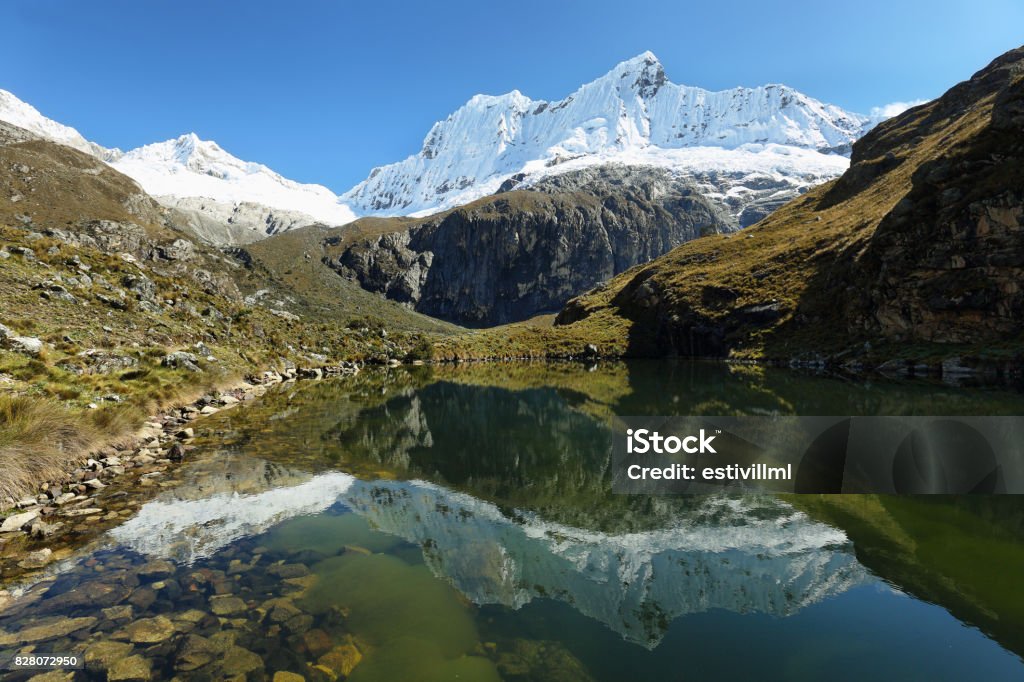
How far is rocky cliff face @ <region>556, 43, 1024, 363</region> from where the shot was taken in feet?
176

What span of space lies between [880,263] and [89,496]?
83643mm

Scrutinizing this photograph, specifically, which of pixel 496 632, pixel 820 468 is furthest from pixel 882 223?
pixel 496 632

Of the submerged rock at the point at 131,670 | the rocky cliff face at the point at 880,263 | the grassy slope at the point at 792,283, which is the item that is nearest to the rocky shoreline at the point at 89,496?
the submerged rock at the point at 131,670

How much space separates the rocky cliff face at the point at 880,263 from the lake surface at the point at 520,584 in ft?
183

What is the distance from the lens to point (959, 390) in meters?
37.1

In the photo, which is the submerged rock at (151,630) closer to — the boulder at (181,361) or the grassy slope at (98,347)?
the grassy slope at (98,347)

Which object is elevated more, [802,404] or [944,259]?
[944,259]

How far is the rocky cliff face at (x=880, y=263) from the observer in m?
53.6

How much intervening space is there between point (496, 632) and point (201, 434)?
20.9m

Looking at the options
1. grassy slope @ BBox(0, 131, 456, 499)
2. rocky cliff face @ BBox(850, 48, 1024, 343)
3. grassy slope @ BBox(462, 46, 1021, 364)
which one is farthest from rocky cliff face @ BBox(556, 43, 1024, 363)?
grassy slope @ BBox(0, 131, 456, 499)

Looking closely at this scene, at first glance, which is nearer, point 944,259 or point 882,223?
point 944,259

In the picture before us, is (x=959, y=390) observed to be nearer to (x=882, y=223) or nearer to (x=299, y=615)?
(x=882, y=223)

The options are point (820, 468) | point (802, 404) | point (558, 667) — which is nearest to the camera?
point (558, 667)

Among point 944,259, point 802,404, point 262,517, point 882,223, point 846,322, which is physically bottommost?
point 262,517
